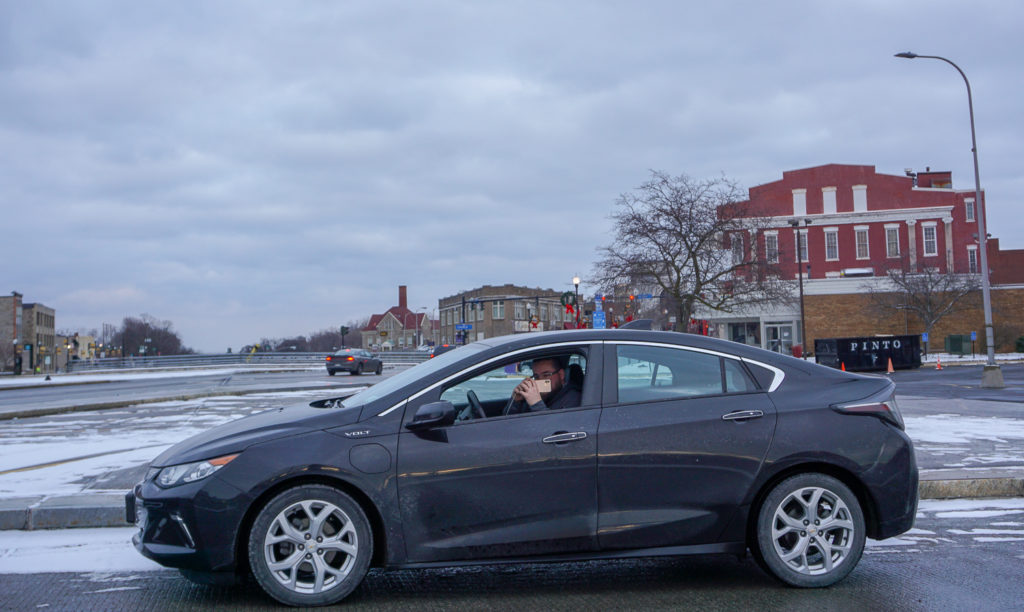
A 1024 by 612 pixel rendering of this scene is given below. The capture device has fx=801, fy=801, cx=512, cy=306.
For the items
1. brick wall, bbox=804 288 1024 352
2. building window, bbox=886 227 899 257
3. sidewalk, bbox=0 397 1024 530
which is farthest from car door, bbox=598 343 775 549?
building window, bbox=886 227 899 257

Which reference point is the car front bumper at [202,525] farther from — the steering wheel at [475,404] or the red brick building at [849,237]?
the red brick building at [849,237]

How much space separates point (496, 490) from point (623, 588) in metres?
1.06

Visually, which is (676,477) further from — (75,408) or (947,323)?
(947,323)

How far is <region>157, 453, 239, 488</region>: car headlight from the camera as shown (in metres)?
4.40

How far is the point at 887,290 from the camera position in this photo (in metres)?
55.2

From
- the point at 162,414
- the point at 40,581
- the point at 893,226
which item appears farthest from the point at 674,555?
the point at 893,226

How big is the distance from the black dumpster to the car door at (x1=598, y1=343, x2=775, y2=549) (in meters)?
35.9

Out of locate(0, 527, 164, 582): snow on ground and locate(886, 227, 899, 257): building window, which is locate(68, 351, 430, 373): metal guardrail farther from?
locate(0, 527, 164, 582): snow on ground

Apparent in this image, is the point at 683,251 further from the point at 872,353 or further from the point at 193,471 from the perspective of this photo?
the point at 193,471

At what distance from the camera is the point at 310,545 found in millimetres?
4391

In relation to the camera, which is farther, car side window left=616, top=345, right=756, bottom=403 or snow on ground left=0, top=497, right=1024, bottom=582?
snow on ground left=0, top=497, right=1024, bottom=582

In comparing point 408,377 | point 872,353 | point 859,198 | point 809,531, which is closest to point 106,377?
point 872,353

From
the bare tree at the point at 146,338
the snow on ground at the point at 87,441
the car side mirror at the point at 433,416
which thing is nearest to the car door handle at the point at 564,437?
the car side mirror at the point at 433,416

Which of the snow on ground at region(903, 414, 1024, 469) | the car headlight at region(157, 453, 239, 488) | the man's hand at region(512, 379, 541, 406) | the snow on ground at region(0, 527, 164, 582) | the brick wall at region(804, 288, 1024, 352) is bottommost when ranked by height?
the snow on ground at region(0, 527, 164, 582)
